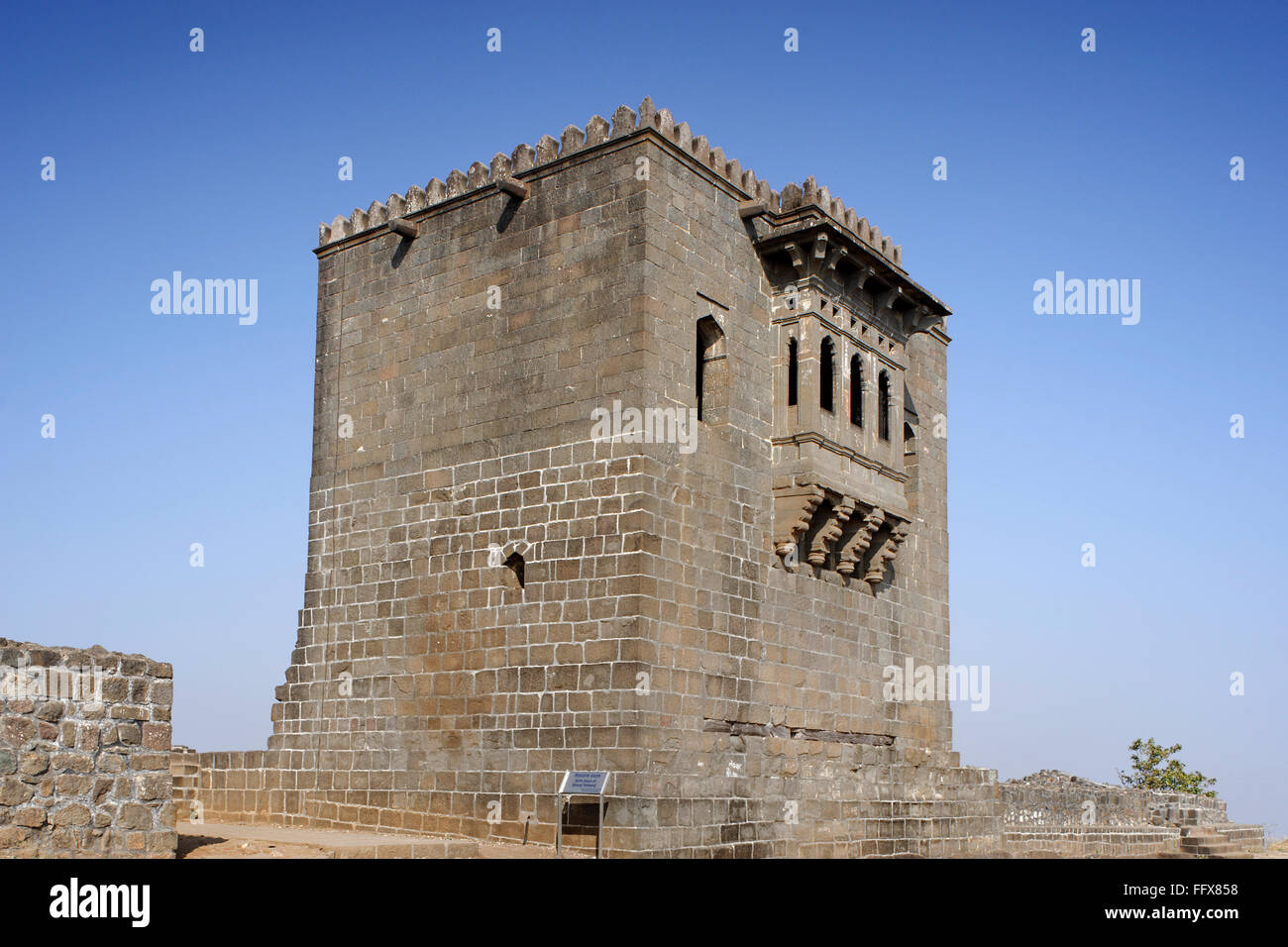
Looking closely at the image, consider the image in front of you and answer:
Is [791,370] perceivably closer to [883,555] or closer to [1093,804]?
[883,555]

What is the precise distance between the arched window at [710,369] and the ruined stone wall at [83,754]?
796 centimetres

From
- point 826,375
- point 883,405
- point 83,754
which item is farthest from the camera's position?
point 883,405

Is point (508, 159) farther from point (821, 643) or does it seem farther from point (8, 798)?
point (8, 798)

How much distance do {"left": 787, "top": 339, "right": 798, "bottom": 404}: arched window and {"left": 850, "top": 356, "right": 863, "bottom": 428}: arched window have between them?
1292 millimetres

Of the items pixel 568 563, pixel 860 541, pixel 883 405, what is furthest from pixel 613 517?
pixel 883 405

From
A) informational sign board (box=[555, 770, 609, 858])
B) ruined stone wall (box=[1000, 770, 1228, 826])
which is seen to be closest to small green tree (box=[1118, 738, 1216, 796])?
ruined stone wall (box=[1000, 770, 1228, 826])

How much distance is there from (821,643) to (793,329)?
4.13m

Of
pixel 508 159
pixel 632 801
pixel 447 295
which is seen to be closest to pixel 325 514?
pixel 447 295

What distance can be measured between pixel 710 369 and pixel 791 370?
1.33 meters

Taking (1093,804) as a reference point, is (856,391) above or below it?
above

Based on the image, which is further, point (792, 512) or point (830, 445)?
point (830, 445)

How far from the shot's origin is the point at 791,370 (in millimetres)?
17219
